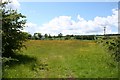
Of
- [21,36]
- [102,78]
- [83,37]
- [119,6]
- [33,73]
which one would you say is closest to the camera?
[102,78]

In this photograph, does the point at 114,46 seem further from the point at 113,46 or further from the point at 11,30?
the point at 11,30

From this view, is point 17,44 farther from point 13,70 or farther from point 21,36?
point 13,70

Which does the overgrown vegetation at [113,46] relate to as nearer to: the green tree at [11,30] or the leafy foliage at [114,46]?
the leafy foliage at [114,46]

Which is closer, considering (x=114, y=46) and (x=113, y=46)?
(x=114, y=46)

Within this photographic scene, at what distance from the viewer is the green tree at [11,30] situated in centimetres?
2602

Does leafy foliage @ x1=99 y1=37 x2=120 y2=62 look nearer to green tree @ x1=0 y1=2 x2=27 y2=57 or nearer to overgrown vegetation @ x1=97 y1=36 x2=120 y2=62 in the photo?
overgrown vegetation @ x1=97 y1=36 x2=120 y2=62

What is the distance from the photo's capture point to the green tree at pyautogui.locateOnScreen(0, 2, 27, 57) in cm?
2602

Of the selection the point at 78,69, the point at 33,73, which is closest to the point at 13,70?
the point at 33,73

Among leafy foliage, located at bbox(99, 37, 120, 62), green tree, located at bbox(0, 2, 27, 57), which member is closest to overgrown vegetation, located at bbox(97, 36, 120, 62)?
leafy foliage, located at bbox(99, 37, 120, 62)

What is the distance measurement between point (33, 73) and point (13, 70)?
143 cm

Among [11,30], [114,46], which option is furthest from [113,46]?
[11,30]

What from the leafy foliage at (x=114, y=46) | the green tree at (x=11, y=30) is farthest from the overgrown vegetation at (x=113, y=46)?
the green tree at (x=11, y=30)

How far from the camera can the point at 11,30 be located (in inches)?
1081

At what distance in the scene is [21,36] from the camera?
28.5 metres
